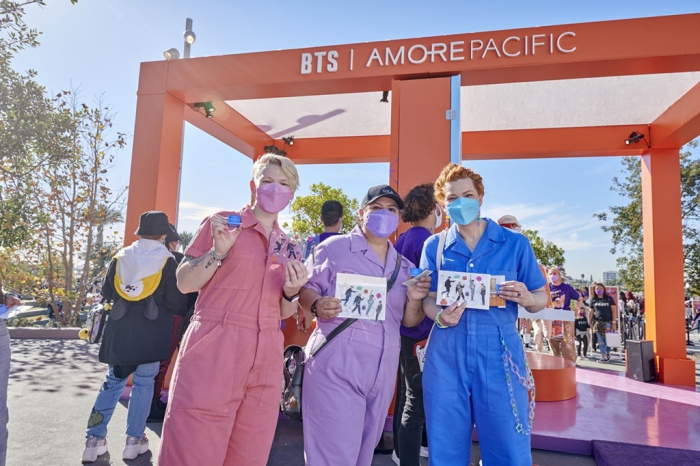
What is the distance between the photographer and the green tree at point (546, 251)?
104 feet

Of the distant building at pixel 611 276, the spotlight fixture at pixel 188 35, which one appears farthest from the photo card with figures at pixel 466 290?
the distant building at pixel 611 276

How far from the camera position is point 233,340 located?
6.01ft

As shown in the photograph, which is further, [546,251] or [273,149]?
[546,251]

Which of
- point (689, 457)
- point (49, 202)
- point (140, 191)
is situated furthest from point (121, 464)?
point (49, 202)

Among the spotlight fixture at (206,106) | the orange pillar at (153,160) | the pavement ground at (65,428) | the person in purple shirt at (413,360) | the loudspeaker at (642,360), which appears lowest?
the pavement ground at (65,428)

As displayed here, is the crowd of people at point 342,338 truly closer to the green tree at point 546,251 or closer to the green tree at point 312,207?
the green tree at point 312,207

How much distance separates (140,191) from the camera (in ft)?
17.7

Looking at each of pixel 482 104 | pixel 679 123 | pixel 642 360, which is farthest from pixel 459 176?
pixel 642 360

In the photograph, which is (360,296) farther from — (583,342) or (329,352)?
(583,342)

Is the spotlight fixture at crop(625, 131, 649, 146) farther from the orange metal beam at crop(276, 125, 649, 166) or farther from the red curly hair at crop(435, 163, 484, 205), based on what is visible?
the red curly hair at crop(435, 163, 484, 205)

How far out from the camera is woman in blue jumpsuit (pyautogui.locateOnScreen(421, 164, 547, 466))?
1.88 m

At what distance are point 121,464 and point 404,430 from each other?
216cm

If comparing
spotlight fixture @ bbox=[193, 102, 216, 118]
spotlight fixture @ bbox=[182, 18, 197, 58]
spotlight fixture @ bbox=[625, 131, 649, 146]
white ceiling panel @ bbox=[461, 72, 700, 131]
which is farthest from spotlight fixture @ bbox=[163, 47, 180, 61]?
spotlight fixture @ bbox=[625, 131, 649, 146]

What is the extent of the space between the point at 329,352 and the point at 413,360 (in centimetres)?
116
